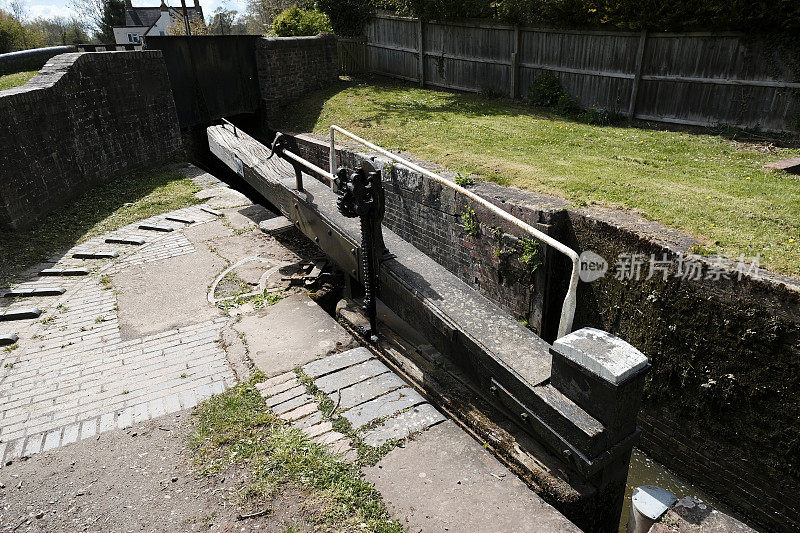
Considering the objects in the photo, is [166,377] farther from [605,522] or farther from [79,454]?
[605,522]

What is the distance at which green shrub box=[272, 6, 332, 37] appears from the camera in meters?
15.0

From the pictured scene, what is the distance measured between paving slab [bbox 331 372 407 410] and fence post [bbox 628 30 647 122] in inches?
325

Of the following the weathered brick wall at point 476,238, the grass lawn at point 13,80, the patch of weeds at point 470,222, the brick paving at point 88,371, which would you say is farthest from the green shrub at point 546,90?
the grass lawn at point 13,80

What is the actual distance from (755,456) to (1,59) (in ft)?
56.0

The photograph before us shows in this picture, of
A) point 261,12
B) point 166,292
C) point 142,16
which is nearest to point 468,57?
point 166,292

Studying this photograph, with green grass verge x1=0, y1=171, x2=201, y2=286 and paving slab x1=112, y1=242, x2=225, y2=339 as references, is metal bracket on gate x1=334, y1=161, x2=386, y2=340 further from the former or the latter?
green grass verge x1=0, y1=171, x2=201, y2=286

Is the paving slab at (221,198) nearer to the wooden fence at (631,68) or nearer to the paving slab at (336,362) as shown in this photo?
the paving slab at (336,362)

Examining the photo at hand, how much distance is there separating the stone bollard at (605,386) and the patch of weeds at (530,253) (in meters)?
2.72

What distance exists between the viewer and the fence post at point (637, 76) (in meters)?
9.25

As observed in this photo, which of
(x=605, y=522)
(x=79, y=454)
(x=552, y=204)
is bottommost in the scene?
(x=605, y=522)

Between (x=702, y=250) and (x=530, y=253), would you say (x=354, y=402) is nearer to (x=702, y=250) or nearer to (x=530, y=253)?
(x=530, y=253)

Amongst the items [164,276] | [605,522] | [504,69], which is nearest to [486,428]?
[605,522]

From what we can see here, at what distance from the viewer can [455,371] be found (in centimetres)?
393

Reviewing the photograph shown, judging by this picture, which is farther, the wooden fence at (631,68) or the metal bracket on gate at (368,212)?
the wooden fence at (631,68)
